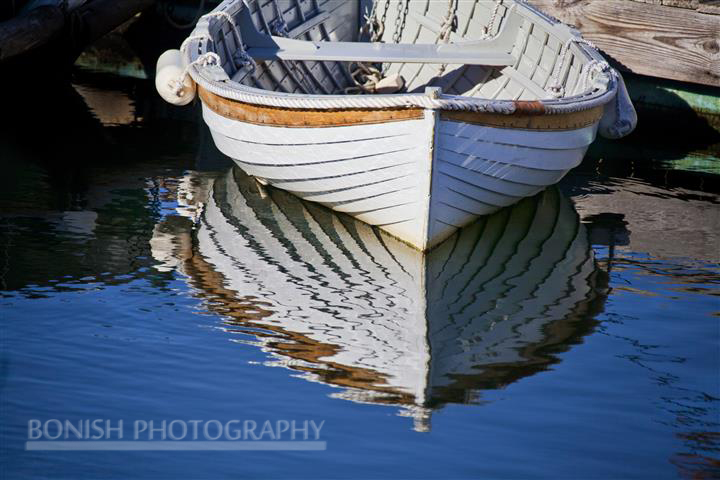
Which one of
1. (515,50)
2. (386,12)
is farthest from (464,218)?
(386,12)

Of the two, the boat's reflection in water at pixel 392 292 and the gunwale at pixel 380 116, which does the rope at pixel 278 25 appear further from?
the gunwale at pixel 380 116

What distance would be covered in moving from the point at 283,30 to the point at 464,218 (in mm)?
3505

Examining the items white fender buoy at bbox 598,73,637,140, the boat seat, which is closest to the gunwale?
white fender buoy at bbox 598,73,637,140

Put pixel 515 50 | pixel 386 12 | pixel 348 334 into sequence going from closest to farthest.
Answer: pixel 348 334 → pixel 515 50 → pixel 386 12

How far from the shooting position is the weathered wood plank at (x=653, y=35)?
10.1 metres

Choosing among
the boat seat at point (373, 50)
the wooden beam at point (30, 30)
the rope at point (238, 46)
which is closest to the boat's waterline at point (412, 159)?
the rope at point (238, 46)

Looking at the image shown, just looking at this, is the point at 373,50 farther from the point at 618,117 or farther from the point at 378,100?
the point at 378,100

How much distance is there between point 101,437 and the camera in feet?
13.4

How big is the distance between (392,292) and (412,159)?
0.76 meters

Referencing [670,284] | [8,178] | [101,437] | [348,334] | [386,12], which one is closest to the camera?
[101,437]

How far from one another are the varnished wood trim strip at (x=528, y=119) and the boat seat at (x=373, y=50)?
6.45 feet

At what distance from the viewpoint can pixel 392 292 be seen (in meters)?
5.80

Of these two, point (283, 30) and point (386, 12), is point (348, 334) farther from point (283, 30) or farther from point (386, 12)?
point (386, 12)

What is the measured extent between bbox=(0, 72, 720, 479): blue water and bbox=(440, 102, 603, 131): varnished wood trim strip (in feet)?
2.82
